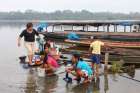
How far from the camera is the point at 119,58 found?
20781mm

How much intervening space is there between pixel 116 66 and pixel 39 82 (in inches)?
175

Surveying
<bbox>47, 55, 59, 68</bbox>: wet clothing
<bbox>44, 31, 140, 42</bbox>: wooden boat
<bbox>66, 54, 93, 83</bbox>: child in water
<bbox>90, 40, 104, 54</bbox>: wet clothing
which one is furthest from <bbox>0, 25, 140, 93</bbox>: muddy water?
<bbox>44, 31, 140, 42</bbox>: wooden boat

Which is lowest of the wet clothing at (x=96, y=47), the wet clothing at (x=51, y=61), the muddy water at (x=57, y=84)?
the muddy water at (x=57, y=84)

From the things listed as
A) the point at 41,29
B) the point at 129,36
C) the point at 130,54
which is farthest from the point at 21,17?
the point at 130,54

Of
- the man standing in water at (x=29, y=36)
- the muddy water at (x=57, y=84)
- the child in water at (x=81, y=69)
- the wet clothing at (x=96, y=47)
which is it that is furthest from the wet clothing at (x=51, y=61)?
the child in water at (x=81, y=69)

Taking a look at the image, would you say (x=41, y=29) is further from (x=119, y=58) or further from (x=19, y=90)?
(x=19, y=90)

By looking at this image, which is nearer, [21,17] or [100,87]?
[100,87]

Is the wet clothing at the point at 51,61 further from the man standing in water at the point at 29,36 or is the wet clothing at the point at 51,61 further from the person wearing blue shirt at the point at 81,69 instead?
the person wearing blue shirt at the point at 81,69

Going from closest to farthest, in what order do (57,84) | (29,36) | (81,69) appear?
(81,69), (57,84), (29,36)

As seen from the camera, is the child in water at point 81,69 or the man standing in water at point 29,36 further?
the man standing in water at point 29,36

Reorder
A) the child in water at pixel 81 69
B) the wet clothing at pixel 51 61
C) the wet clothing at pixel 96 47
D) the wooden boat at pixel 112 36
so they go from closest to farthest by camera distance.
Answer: the child in water at pixel 81 69
the wet clothing at pixel 96 47
the wet clothing at pixel 51 61
the wooden boat at pixel 112 36

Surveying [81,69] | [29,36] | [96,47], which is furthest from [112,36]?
[81,69]

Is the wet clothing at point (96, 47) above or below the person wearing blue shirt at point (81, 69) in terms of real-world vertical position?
above

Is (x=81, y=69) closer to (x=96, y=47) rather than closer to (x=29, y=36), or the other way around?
(x=96, y=47)
